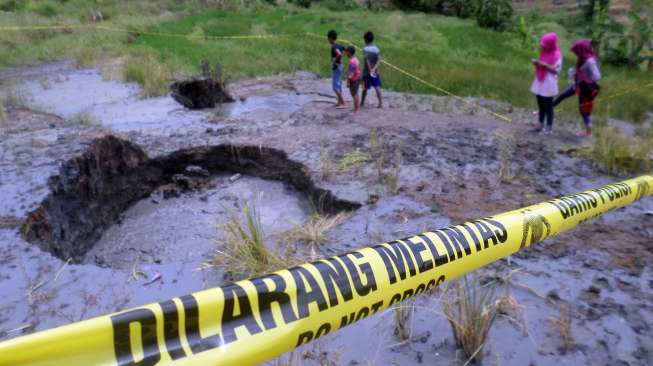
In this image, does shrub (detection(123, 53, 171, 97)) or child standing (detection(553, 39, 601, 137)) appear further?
shrub (detection(123, 53, 171, 97))

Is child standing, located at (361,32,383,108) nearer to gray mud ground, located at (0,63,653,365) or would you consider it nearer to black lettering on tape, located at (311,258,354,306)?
gray mud ground, located at (0,63,653,365)

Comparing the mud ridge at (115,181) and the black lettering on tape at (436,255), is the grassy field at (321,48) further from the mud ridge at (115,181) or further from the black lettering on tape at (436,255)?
the black lettering on tape at (436,255)

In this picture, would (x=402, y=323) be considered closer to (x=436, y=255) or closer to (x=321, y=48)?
(x=436, y=255)

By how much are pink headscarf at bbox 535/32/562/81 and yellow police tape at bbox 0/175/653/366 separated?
531 cm

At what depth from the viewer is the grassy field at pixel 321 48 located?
34.8ft

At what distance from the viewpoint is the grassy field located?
10594 millimetres

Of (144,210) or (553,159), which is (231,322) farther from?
(553,159)

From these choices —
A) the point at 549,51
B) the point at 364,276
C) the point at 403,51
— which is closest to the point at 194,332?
the point at 364,276

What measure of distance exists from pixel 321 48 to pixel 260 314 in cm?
1384

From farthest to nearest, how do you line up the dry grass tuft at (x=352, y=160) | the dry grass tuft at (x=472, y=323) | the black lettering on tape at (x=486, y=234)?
the dry grass tuft at (x=352, y=160), the dry grass tuft at (x=472, y=323), the black lettering on tape at (x=486, y=234)

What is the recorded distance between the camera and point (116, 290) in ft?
10.6

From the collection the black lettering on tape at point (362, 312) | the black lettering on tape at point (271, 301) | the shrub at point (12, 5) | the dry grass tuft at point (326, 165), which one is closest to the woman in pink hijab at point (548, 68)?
the dry grass tuft at point (326, 165)

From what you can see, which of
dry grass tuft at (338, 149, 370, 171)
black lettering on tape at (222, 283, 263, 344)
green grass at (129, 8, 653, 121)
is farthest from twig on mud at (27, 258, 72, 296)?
green grass at (129, 8, 653, 121)

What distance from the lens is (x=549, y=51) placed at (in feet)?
21.9
